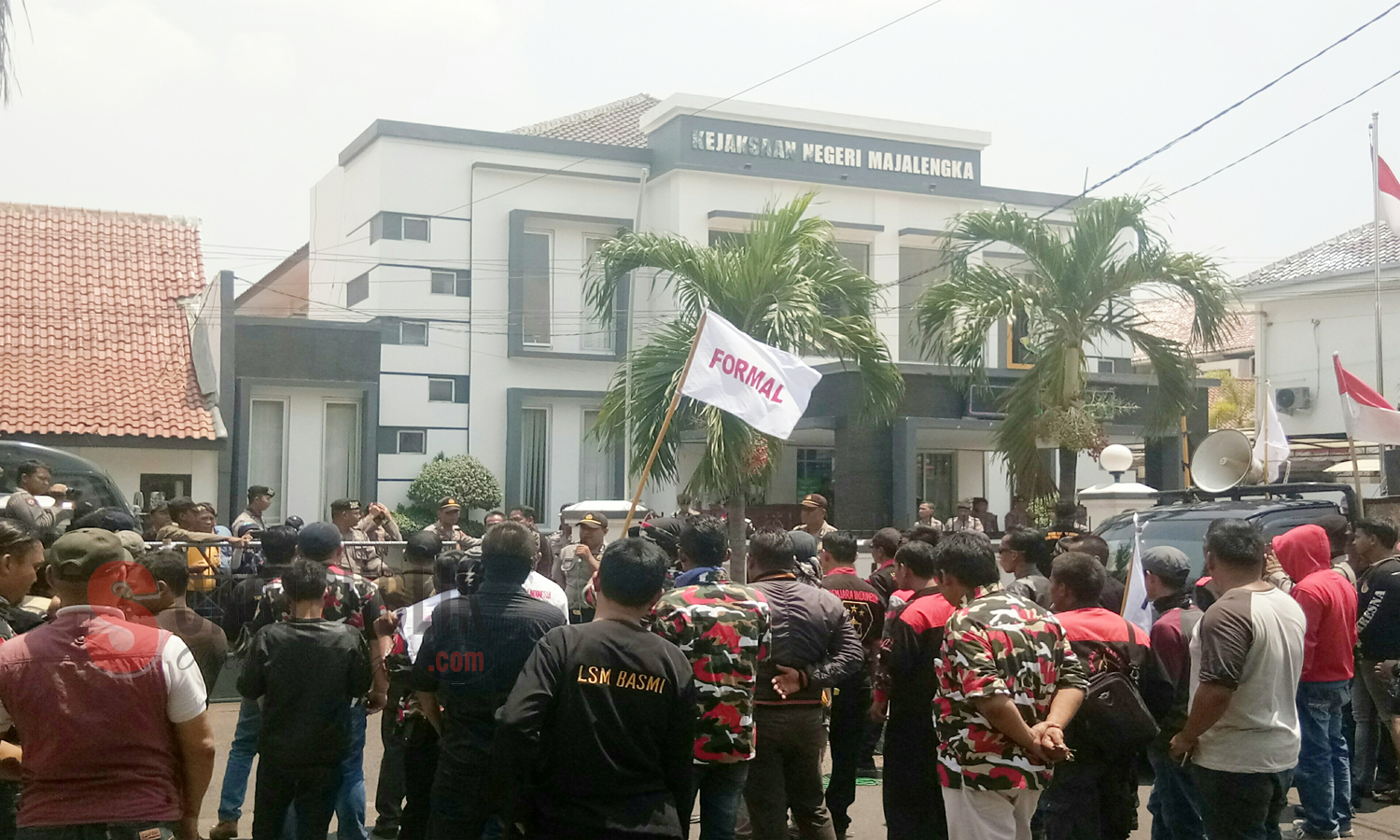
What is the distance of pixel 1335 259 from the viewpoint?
29.1 metres

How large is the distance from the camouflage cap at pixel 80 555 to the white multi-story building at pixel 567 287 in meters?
16.5

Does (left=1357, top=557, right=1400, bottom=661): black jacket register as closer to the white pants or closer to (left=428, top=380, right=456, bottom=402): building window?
the white pants

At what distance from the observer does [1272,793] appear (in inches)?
218

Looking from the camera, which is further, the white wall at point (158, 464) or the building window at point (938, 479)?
the building window at point (938, 479)

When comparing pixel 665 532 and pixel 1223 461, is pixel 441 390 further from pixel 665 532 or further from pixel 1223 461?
pixel 665 532

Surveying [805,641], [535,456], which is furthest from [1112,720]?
[535,456]

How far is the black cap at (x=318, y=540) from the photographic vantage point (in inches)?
245

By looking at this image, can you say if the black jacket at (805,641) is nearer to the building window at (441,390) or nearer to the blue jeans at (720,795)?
the blue jeans at (720,795)

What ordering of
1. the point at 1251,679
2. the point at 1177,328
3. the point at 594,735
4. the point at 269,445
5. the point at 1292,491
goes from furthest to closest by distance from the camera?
the point at 1177,328
the point at 269,445
the point at 1292,491
the point at 1251,679
the point at 594,735

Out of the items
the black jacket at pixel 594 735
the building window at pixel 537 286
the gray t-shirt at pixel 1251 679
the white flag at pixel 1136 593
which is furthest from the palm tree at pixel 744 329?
the black jacket at pixel 594 735

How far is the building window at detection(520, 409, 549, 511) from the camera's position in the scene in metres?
22.4

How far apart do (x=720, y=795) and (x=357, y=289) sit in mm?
18809

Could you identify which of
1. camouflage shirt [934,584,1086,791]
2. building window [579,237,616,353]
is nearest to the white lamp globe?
building window [579,237,616,353]

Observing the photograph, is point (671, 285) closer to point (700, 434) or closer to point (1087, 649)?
point (700, 434)
